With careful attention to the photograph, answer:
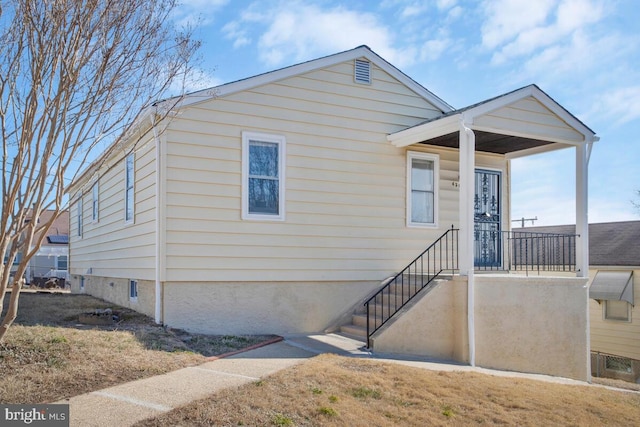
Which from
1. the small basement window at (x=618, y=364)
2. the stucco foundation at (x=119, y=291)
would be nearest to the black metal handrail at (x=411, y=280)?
the stucco foundation at (x=119, y=291)

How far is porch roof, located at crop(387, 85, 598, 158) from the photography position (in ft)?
30.0

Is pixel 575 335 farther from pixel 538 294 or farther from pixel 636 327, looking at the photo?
pixel 636 327

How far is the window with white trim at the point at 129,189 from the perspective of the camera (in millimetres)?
10344

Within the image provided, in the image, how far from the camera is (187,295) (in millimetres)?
8594

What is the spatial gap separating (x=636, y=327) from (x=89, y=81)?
16838 millimetres

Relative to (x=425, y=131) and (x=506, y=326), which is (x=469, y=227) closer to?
(x=506, y=326)

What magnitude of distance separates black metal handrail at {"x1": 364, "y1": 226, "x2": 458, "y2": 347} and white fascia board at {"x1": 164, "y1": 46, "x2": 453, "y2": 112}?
295 centimetres

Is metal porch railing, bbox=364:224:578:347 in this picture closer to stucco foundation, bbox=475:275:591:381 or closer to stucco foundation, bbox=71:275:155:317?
stucco foundation, bbox=475:275:591:381

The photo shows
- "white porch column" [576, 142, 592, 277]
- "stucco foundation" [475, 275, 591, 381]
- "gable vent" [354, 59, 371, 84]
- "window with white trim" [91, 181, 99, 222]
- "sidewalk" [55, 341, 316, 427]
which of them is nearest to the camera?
"sidewalk" [55, 341, 316, 427]

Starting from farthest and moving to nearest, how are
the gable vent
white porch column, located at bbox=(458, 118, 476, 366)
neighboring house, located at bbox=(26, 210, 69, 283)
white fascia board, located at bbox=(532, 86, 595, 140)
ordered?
neighboring house, located at bbox=(26, 210, 69, 283) < the gable vent < white fascia board, located at bbox=(532, 86, 595, 140) < white porch column, located at bbox=(458, 118, 476, 366)

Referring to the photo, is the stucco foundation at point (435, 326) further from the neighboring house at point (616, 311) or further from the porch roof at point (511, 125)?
the neighboring house at point (616, 311)

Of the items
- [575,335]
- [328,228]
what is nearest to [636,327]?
[575,335]

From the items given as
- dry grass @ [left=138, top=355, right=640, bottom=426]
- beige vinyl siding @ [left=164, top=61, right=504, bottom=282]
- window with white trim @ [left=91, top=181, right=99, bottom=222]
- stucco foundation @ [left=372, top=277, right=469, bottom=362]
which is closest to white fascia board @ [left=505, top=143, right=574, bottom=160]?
beige vinyl siding @ [left=164, top=61, right=504, bottom=282]

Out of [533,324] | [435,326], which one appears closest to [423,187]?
[435,326]
